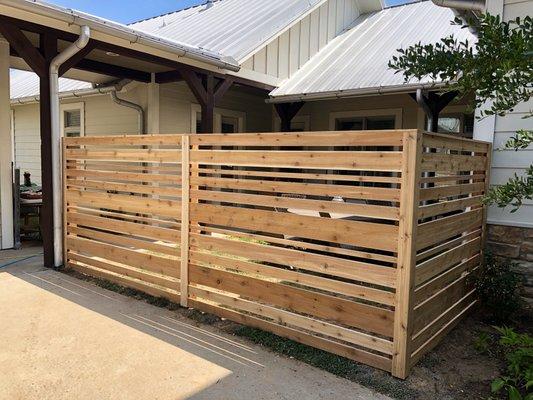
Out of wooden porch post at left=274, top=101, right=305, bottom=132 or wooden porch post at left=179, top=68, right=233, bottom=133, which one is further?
wooden porch post at left=274, top=101, right=305, bottom=132

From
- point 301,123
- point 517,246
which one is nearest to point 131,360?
point 517,246

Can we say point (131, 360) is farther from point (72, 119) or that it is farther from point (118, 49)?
point (72, 119)

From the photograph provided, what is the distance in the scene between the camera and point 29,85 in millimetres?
11680

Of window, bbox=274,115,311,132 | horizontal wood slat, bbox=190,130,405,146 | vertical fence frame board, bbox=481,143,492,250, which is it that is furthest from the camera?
window, bbox=274,115,311,132

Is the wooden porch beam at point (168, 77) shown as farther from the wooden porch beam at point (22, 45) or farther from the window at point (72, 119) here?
the window at point (72, 119)

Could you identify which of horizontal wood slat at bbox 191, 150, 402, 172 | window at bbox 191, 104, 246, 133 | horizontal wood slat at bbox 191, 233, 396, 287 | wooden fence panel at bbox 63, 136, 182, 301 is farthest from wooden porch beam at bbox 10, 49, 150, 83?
horizontal wood slat at bbox 191, 233, 396, 287

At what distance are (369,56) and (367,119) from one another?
47.0 inches

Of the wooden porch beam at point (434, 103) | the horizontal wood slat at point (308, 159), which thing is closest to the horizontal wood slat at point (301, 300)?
the horizontal wood slat at point (308, 159)

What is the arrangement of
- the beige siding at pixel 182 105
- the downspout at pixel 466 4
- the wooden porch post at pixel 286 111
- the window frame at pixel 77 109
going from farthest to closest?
the window frame at pixel 77 109 < the wooden porch post at pixel 286 111 < the beige siding at pixel 182 105 < the downspout at pixel 466 4

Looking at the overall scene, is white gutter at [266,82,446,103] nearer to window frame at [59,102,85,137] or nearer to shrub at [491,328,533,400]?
shrub at [491,328,533,400]

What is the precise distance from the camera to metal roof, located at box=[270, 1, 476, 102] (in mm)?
6922

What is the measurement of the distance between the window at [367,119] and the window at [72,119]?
5.74 m

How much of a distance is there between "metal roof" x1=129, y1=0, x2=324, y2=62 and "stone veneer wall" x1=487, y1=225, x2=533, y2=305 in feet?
15.8

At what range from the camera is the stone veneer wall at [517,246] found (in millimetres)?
3785
